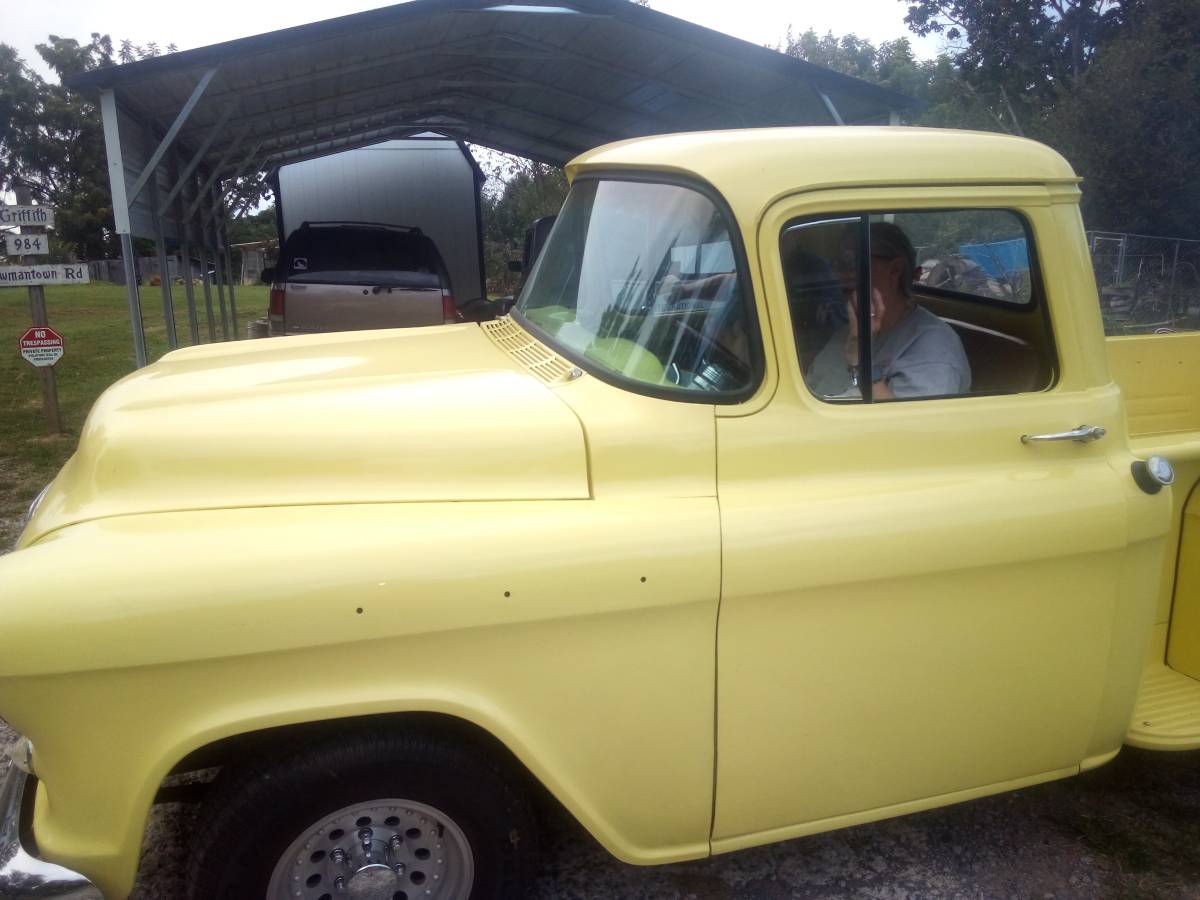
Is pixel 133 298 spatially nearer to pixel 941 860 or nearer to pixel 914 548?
pixel 914 548

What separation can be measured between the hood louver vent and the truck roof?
23.0 inches

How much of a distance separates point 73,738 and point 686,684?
1269 mm

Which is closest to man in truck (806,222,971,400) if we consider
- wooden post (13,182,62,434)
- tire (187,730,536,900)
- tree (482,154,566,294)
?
tire (187,730,536,900)

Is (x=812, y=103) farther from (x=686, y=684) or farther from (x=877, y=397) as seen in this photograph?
(x=686, y=684)

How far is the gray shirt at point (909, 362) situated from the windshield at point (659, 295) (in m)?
0.28

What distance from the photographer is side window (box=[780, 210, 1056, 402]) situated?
2.22m

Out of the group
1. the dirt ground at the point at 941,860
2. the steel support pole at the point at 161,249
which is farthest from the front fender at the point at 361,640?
the steel support pole at the point at 161,249

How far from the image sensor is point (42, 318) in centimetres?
774

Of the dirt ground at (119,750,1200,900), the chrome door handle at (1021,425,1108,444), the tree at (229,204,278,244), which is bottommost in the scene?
the dirt ground at (119,750,1200,900)

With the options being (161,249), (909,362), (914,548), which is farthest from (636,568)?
(161,249)

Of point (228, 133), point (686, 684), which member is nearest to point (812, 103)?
point (228, 133)

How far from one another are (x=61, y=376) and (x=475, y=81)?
21.5 feet

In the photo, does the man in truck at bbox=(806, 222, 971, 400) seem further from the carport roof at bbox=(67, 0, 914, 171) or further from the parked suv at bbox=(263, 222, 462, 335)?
the parked suv at bbox=(263, 222, 462, 335)

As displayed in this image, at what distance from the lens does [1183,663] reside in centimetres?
297
